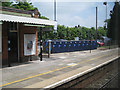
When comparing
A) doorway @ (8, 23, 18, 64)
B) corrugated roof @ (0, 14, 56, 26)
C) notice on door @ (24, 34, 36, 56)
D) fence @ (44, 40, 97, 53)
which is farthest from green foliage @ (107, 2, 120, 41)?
doorway @ (8, 23, 18, 64)

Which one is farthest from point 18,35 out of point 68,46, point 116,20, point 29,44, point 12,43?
point 116,20

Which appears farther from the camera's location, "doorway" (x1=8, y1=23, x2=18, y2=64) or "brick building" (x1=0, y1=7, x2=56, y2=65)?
"doorway" (x1=8, y1=23, x2=18, y2=64)

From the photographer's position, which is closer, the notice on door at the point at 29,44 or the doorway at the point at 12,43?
the doorway at the point at 12,43

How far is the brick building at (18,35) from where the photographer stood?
419 inches

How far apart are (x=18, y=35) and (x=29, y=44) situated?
135 centimetres

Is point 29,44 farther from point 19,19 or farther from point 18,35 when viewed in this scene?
point 19,19

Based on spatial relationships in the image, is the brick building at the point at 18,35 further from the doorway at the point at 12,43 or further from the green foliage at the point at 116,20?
the green foliage at the point at 116,20

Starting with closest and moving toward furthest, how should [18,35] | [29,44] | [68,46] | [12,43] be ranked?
[12,43], [18,35], [29,44], [68,46]

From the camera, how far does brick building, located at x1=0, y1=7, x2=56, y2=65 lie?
1065 cm

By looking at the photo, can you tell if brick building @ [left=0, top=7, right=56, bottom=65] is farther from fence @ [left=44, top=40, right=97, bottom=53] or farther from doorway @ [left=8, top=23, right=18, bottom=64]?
fence @ [left=44, top=40, right=97, bottom=53]

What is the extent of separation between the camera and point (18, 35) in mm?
12195

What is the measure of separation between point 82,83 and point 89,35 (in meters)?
14.6

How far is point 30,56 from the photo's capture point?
13070 millimetres

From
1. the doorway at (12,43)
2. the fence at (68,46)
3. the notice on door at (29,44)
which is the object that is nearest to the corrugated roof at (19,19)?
the doorway at (12,43)
